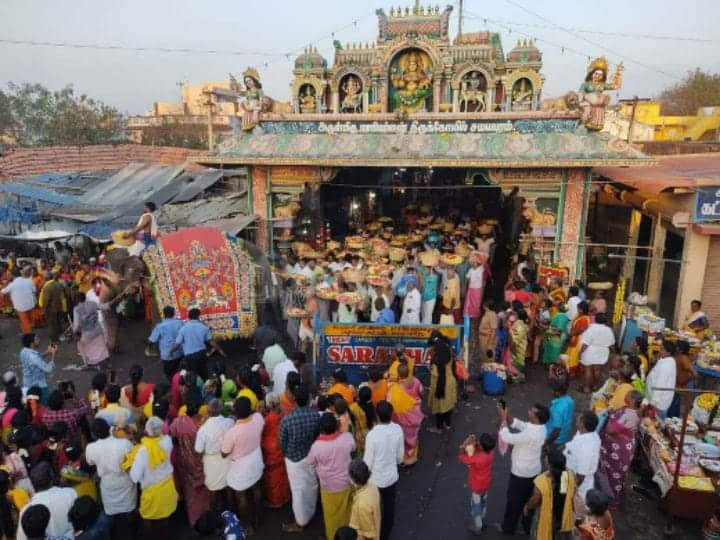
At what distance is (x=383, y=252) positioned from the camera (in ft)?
41.3

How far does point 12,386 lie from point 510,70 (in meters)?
14.2

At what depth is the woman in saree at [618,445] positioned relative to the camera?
521 cm

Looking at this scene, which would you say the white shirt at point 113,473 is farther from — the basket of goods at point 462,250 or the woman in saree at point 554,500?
the basket of goods at point 462,250

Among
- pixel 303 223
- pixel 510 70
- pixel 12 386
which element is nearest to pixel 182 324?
pixel 12 386

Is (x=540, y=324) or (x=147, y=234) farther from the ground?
(x=147, y=234)

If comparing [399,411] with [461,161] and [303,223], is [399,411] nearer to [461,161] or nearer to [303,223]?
[461,161]

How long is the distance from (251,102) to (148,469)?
9.78m

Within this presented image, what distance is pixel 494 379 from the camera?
25.9 ft

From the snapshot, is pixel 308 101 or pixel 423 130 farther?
pixel 308 101

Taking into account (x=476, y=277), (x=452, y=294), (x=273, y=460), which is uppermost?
(x=476, y=277)

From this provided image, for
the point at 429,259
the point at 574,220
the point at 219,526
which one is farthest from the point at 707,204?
the point at 219,526

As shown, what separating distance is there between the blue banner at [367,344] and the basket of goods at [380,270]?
2.88m

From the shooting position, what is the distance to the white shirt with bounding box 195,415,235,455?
476 centimetres

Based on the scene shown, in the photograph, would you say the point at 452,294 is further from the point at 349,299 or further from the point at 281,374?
the point at 281,374
